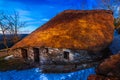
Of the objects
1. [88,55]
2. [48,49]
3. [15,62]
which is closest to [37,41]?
[48,49]

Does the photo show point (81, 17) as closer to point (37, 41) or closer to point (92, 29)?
point (92, 29)

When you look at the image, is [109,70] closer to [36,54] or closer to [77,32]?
[77,32]

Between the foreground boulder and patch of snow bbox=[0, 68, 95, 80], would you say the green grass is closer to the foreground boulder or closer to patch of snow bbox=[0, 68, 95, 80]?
patch of snow bbox=[0, 68, 95, 80]

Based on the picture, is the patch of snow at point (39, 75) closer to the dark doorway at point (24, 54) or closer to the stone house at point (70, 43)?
the stone house at point (70, 43)

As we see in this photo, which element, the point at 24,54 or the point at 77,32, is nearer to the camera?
the point at 77,32

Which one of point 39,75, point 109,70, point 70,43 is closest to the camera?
point 109,70

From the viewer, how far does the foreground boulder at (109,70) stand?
8.70m

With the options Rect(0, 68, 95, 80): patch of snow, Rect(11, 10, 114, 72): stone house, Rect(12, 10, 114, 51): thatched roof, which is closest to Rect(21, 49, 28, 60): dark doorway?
Rect(11, 10, 114, 72): stone house

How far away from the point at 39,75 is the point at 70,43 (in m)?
4.84

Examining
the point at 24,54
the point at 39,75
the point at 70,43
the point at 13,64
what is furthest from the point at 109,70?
the point at 24,54

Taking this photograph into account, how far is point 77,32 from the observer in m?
23.8

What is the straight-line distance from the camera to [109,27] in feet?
84.8

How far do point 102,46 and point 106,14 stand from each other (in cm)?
668

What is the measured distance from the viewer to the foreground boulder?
8695 mm
